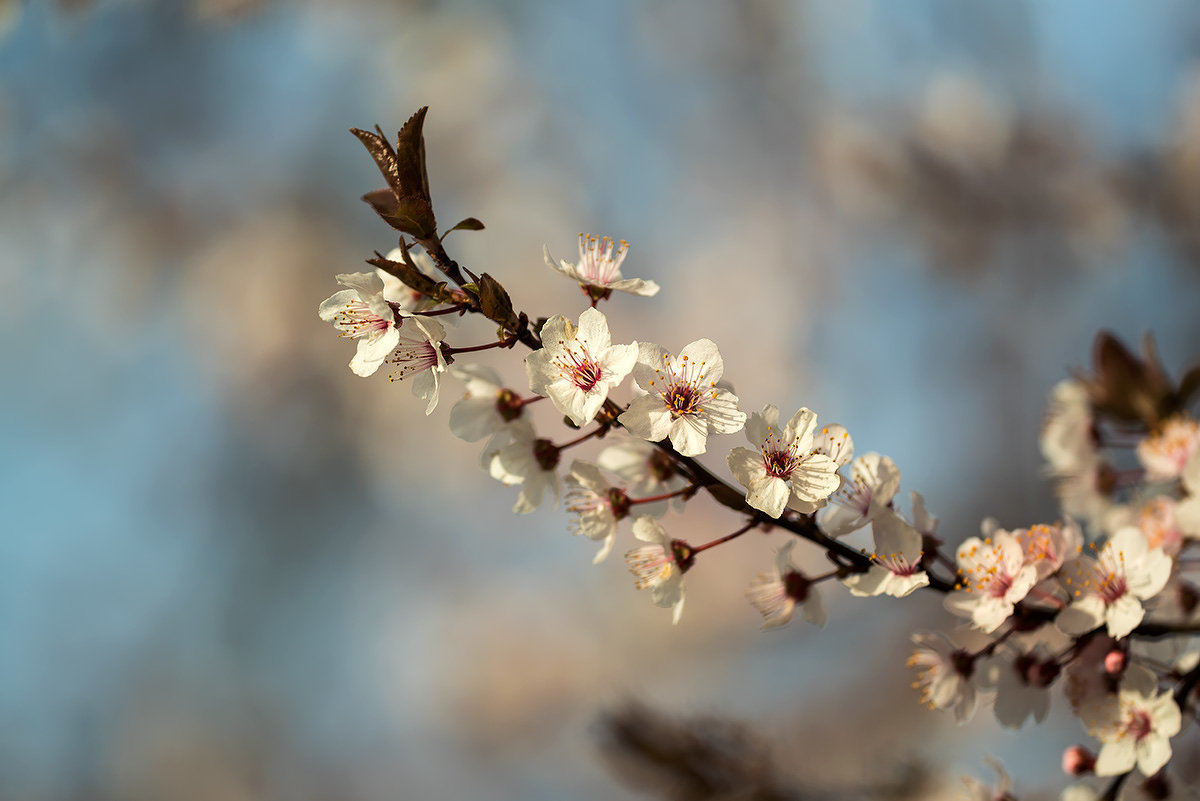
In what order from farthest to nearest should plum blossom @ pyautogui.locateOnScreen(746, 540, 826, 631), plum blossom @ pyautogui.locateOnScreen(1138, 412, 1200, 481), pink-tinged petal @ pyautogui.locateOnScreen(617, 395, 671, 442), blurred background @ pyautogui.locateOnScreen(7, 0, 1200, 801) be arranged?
blurred background @ pyautogui.locateOnScreen(7, 0, 1200, 801) < plum blossom @ pyautogui.locateOnScreen(1138, 412, 1200, 481) < plum blossom @ pyautogui.locateOnScreen(746, 540, 826, 631) < pink-tinged petal @ pyautogui.locateOnScreen(617, 395, 671, 442)

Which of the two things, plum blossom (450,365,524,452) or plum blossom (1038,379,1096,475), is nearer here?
plum blossom (450,365,524,452)

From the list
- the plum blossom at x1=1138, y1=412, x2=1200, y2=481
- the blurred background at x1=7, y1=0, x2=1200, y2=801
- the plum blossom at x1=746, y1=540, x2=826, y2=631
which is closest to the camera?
the plum blossom at x1=746, y1=540, x2=826, y2=631

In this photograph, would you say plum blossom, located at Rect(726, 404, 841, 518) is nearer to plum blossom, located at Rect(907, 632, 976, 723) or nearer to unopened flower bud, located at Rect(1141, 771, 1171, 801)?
plum blossom, located at Rect(907, 632, 976, 723)

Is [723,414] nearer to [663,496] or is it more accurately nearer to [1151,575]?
[663,496]

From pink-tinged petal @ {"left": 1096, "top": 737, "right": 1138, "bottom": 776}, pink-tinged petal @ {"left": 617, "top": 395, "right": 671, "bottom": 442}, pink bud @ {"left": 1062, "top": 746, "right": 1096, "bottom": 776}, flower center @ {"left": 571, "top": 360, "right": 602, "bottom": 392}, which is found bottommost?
pink-tinged petal @ {"left": 1096, "top": 737, "right": 1138, "bottom": 776}

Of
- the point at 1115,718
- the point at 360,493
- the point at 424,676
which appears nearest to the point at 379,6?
the point at 360,493

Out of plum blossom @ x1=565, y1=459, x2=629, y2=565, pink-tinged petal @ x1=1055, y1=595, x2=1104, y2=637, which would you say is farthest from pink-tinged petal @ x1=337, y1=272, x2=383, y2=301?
pink-tinged petal @ x1=1055, y1=595, x2=1104, y2=637
